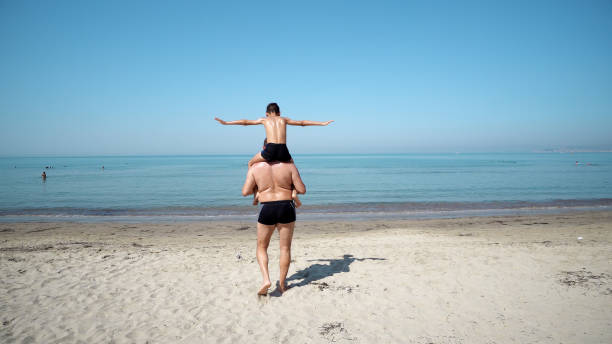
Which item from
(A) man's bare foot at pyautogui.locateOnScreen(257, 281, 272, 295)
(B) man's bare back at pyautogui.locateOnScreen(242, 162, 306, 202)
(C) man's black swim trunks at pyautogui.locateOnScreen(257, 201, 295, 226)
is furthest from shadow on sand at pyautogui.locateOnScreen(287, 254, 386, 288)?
(B) man's bare back at pyautogui.locateOnScreen(242, 162, 306, 202)

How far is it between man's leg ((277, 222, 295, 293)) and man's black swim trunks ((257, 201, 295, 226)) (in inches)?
5.8

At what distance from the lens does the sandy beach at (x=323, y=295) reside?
13.9 feet

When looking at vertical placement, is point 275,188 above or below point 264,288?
above

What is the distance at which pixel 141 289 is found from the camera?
5664mm

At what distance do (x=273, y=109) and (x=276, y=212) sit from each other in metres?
1.65

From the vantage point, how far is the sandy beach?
13.9 ft

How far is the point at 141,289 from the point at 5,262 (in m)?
4.05

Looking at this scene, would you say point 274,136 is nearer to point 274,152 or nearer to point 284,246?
point 274,152

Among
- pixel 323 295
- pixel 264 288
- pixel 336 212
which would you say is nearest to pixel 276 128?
pixel 264 288

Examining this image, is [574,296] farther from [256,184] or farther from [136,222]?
[136,222]

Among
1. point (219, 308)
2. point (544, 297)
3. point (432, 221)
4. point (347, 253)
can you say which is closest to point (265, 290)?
point (219, 308)

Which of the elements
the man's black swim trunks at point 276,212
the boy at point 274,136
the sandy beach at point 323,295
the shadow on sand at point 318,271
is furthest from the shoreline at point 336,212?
the boy at point 274,136

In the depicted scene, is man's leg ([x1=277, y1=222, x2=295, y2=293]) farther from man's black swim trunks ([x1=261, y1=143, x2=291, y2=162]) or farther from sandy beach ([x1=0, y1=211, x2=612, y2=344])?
man's black swim trunks ([x1=261, y1=143, x2=291, y2=162])

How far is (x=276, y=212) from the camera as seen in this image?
16.5 feet
